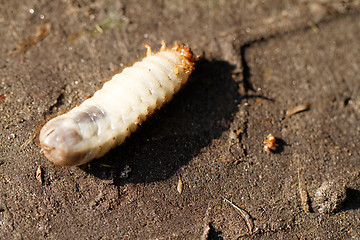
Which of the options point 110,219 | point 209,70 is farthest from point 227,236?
point 209,70

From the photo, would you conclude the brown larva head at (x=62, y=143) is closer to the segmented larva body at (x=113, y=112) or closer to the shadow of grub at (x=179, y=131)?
the segmented larva body at (x=113, y=112)

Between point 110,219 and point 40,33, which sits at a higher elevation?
point 40,33

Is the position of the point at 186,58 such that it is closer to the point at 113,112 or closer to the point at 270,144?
the point at 113,112

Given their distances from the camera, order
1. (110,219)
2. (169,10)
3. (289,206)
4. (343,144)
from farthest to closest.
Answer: (169,10) → (343,144) → (289,206) → (110,219)

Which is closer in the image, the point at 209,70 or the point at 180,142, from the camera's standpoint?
the point at 180,142

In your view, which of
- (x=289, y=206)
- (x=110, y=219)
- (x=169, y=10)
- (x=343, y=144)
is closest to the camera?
(x=110, y=219)

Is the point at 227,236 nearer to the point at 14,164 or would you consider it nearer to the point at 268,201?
the point at 268,201

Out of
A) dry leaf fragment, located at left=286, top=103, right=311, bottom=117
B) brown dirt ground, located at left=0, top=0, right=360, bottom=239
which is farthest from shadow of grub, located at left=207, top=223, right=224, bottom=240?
dry leaf fragment, located at left=286, top=103, right=311, bottom=117

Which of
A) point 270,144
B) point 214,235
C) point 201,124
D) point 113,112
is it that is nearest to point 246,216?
point 214,235
